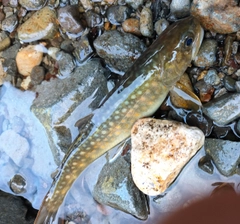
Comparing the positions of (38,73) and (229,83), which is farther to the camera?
(38,73)

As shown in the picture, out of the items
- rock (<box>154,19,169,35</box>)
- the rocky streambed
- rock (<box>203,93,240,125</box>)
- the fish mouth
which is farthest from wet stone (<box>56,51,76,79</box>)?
rock (<box>203,93,240,125</box>)

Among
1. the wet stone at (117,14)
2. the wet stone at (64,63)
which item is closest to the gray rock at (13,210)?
the wet stone at (64,63)

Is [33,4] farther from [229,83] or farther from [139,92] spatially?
[229,83]

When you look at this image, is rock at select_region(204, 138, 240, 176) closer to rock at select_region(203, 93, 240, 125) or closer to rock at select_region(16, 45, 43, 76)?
rock at select_region(203, 93, 240, 125)

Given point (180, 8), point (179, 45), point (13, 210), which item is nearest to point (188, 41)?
point (179, 45)

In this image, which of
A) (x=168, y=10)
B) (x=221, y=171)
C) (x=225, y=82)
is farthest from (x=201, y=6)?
(x=221, y=171)

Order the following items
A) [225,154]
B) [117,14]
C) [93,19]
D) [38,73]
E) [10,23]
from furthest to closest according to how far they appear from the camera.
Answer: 1. [10,23]
2. [38,73]
3. [93,19]
4. [117,14]
5. [225,154]

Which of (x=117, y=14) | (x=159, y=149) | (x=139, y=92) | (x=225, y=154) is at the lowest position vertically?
(x=225, y=154)
